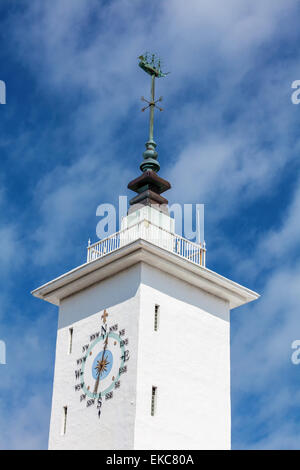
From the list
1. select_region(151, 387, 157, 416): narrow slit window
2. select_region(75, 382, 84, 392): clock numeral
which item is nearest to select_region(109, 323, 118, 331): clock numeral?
select_region(75, 382, 84, 392): clock numeral

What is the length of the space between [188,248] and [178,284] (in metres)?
1.47

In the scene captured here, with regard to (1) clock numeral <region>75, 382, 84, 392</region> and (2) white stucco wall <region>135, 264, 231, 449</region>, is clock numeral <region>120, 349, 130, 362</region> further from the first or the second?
(1) clock numeral <region>75, 382, 84, 392</region>

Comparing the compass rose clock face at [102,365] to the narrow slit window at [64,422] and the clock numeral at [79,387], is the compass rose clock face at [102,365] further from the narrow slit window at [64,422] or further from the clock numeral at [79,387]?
the narrow slit window at [64,422]

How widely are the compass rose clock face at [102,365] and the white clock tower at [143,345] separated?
0.12ft

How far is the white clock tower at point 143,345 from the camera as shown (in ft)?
99.0

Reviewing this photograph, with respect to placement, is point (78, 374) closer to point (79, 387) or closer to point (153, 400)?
point (79, 387)

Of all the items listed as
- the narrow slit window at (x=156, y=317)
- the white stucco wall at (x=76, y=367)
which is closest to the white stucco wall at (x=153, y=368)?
the white stucco wall at (x=76, y=367)

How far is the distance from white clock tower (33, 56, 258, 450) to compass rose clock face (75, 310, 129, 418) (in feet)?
0.12

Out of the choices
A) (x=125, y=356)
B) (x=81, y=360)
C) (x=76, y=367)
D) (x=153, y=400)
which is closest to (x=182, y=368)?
(x=153, y=400)

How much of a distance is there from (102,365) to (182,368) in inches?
111

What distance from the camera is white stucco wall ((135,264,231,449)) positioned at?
30078 mm
